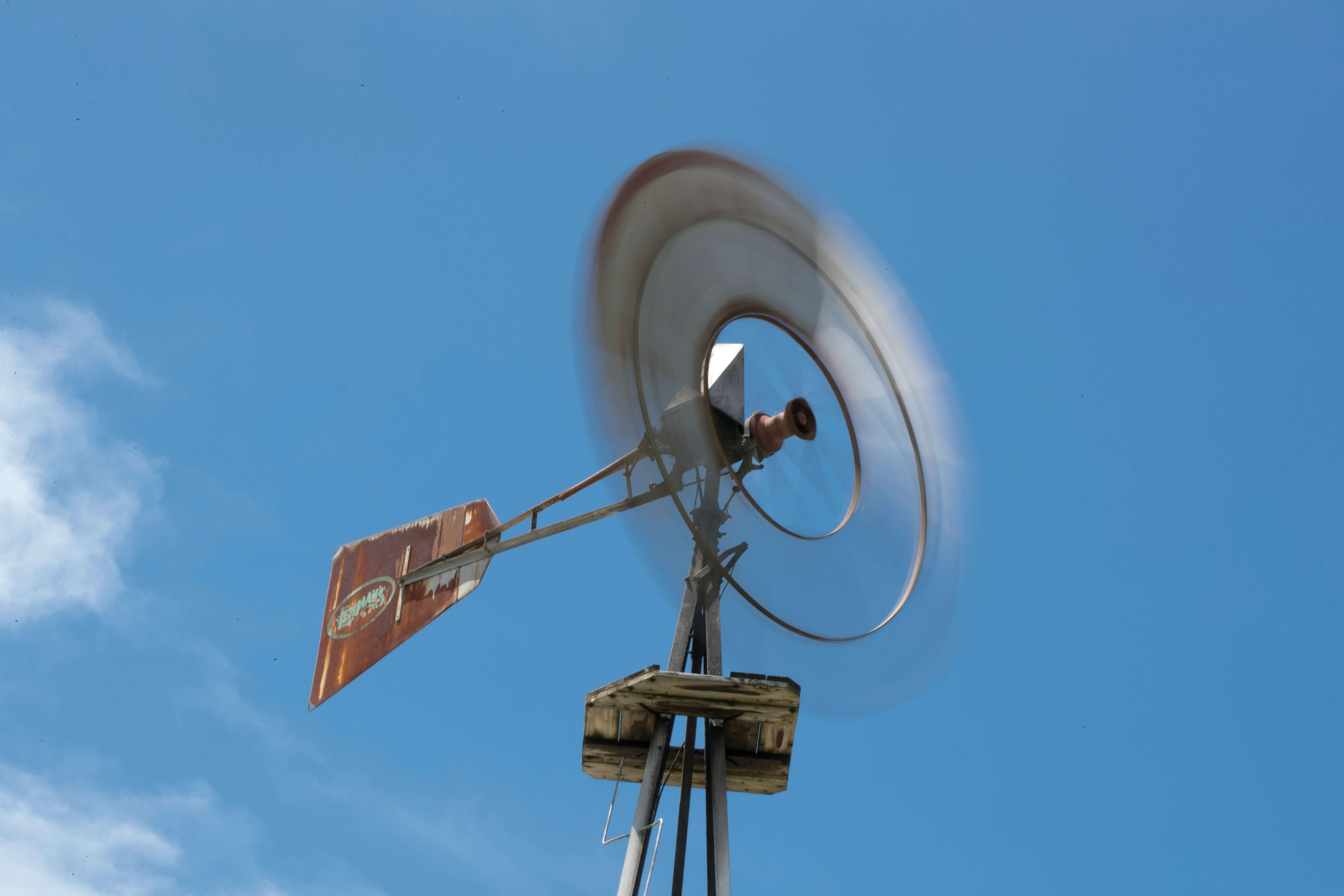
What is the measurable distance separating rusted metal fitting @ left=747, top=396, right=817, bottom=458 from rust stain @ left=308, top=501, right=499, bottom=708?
105 inches

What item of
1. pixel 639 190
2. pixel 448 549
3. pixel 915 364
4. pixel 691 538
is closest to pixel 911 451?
pixel 915 364

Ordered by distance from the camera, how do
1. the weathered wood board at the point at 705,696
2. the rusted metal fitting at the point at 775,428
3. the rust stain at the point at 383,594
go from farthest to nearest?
1. the rust stain at the point at 383,594
2. the rusted metal fitting at the point at 775,428
3. the weathered wood board at the point at 705,696

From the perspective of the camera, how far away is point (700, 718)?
8570 millimetres

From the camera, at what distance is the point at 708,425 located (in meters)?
8.30

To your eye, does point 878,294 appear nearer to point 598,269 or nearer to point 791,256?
point 791,256

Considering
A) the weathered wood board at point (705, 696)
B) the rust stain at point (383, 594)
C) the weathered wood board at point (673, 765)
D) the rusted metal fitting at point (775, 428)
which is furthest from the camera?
the rust stain at point (383, 594)

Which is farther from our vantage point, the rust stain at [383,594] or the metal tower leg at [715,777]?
the rust stain at [383,594]

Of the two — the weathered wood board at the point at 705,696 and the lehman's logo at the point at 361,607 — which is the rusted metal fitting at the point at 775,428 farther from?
the lehman's logo at the point at 361,607

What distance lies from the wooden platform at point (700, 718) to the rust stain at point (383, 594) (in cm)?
225

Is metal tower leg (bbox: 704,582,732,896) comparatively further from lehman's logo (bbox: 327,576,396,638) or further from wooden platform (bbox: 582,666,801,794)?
lehman's logo (bbox: 327,576,396,638)

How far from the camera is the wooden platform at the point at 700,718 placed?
7.96 metres

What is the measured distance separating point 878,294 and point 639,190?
2631mm

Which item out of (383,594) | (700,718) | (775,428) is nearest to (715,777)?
(700,718)

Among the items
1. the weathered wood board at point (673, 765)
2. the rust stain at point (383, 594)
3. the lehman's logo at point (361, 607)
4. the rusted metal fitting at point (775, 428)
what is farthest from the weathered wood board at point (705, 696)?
the lehman's logo at point (361, 607)
